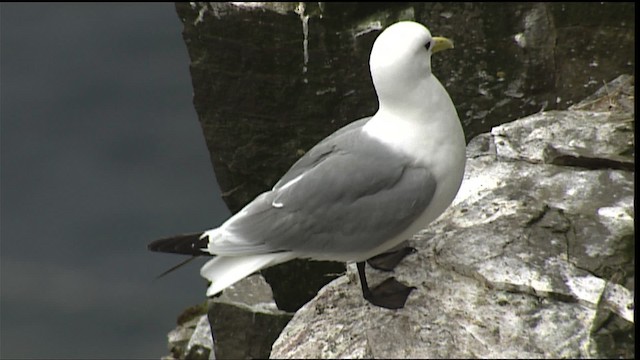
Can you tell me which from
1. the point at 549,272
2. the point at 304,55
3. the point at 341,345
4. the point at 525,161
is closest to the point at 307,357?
the point at 341,345

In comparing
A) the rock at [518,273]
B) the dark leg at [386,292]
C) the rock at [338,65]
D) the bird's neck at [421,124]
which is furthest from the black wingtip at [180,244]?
the rock at [338,65]

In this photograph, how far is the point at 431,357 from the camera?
2.86 metres

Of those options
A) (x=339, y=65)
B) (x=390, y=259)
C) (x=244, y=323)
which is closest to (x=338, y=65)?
(x=339, y=65)

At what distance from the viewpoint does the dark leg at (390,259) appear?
337cm

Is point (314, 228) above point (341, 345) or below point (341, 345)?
above

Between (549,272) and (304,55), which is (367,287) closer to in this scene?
(549,272)

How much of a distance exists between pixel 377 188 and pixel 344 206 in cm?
11

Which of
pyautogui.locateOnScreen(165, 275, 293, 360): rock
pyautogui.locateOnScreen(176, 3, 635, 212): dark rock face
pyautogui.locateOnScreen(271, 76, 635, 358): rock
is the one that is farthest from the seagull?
pyautogui.locateOnScreen(165, 275, 293, 360): rock

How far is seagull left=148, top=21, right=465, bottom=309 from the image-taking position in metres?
3.00

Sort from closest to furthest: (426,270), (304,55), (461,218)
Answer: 1. (426,270)
2. (461,218)
3. (304,55)

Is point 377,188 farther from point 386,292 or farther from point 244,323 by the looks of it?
point 244,323

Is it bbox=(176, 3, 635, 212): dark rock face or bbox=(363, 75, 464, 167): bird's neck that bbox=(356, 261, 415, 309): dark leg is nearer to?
bbox=(363, 75, 464, 167): bird's neck

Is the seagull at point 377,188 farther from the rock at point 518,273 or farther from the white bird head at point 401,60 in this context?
the rock at point 518,273

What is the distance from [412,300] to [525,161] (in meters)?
0.99
